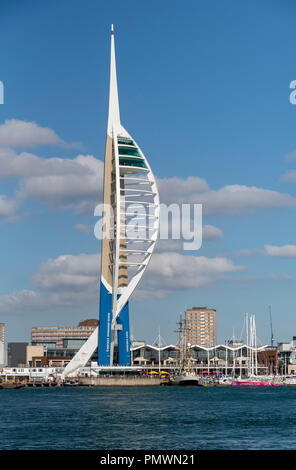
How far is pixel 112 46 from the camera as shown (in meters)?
113

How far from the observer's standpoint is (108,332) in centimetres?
10644

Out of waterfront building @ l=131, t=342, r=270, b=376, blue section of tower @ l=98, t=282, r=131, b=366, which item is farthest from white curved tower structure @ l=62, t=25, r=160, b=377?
waterfront building @ l=131, t=342, r=270, b=376

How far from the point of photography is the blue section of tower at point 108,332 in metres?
106

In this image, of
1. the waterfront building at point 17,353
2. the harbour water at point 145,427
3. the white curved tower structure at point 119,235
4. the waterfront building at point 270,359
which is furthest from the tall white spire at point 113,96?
the waterfront building at point 270,359

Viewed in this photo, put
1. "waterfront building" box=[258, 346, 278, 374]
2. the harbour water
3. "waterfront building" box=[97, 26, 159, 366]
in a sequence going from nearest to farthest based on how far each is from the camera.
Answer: the harbour water < "waterfront building" box=[97, 26, 159, 366] < "waterfront building" box=[258, 346, 278, 374]

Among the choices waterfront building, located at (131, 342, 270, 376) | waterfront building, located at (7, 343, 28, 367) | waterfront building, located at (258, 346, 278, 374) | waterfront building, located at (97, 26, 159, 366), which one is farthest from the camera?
waterfront building, located at (258, 346, 278, 374)

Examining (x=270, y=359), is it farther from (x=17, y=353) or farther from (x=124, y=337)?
(x=124, y=337)

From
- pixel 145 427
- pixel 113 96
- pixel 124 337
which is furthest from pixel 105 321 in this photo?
pixel 145 427

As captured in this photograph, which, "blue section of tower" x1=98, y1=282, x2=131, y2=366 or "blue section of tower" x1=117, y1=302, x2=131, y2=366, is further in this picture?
"blue section of tower" x1=117, y1=302, x2=131, y2=366

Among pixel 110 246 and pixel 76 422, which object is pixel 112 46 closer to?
pixel 110 246

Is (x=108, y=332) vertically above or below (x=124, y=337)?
above

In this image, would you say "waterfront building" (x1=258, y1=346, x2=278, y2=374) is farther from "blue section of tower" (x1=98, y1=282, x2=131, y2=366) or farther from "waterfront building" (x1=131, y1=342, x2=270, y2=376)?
"blue section of tower" (x1=98, y1=282, x2=131, y2=366)

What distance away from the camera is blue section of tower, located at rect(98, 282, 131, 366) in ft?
348
